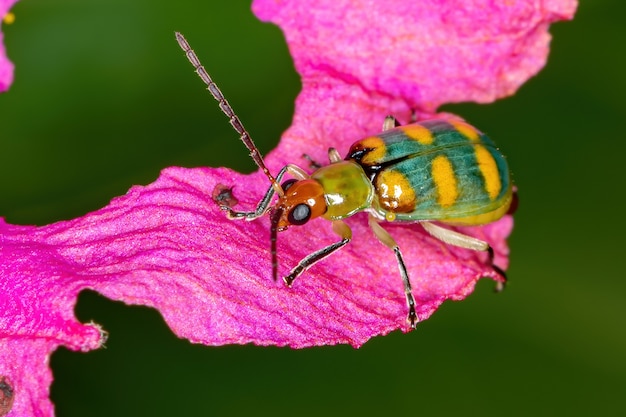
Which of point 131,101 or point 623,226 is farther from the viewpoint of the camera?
point 623,226

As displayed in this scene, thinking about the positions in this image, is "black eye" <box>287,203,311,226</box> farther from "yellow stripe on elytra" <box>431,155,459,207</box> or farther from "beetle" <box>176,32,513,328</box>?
"yellow stripe on elytra" <box>431,155,459,207</box>

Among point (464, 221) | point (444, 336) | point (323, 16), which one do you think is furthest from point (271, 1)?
point (444, 336)

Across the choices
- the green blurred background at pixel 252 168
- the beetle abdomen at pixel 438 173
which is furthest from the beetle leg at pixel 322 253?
the green blurred background at pixel 252 168

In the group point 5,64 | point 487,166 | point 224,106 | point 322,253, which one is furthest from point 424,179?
point 5,64

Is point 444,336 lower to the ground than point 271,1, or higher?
lower

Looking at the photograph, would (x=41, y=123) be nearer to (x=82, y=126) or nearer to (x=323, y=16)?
(x=82, y=126)

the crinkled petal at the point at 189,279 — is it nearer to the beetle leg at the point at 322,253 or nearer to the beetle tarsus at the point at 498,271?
the beetle leg at the point at 322,253

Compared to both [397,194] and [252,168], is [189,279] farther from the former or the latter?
[397,194]

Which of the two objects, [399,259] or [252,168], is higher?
[252,168]
